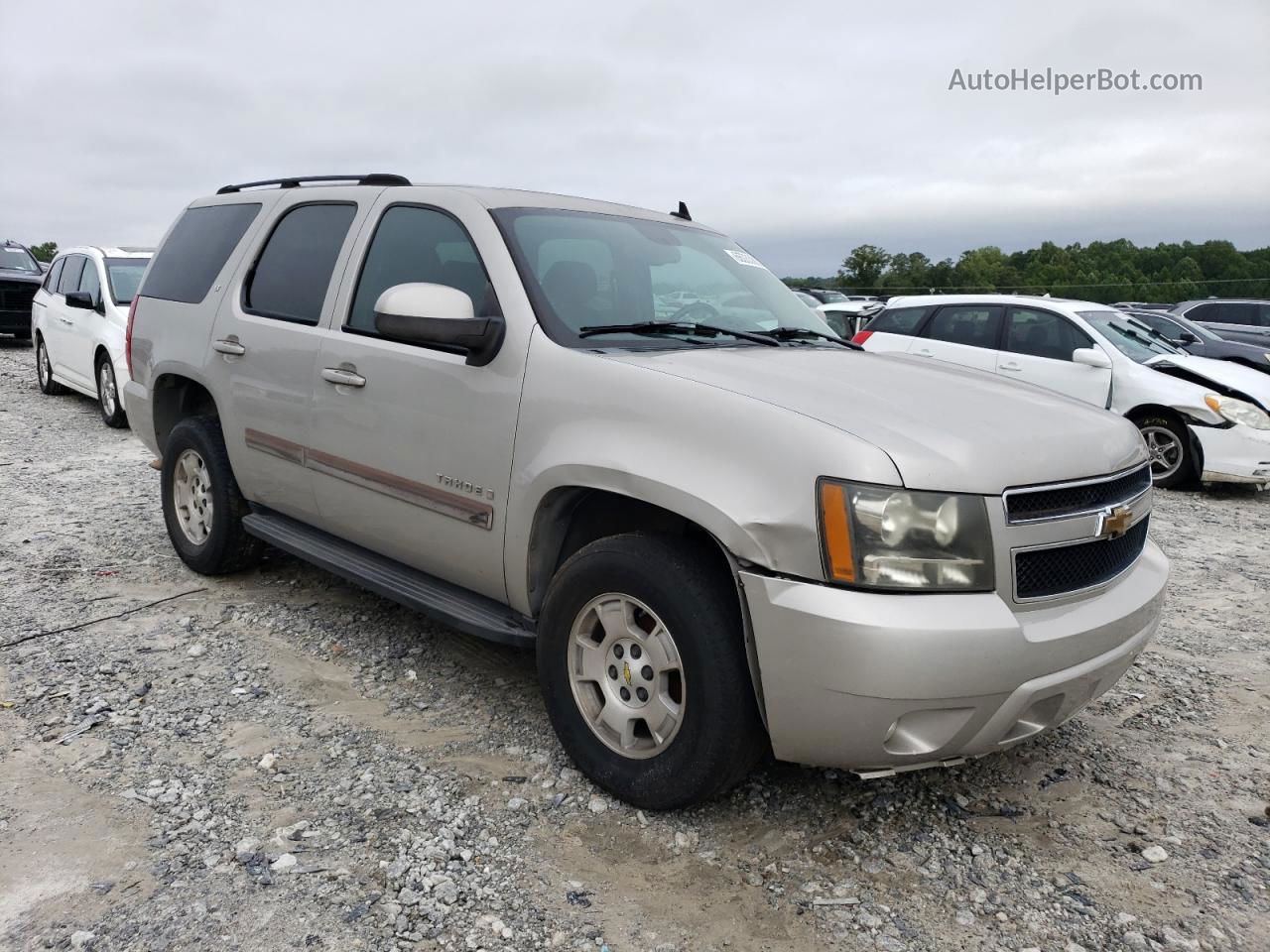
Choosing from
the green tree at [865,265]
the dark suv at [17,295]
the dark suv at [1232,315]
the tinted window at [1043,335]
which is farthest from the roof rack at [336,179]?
the green tree at [865,265]

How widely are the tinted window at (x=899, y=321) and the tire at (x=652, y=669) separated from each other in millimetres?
7685

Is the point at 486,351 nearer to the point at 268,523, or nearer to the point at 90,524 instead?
the point at 268,523

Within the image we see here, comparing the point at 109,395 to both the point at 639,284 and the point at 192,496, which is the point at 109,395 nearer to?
the point at 192,496

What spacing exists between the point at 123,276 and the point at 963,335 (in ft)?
27.5

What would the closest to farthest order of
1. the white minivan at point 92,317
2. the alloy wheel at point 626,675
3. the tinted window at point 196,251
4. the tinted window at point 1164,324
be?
the alloy wheel at point 626,675, the tinted window at point 196,251, the white minivan at point 92,317, the tinted window at point 1164,324

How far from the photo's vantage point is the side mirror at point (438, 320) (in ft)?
10.3

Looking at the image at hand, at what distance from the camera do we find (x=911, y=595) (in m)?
2.43

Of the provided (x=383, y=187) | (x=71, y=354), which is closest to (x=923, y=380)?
(x=383, y=187)

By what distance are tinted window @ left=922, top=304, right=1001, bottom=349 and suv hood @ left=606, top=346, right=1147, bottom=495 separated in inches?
251

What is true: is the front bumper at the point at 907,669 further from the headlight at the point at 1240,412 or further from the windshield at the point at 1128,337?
the windshield at the point at 1128,337

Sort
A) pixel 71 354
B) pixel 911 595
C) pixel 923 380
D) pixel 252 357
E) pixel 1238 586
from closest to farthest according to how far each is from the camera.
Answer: pixel 911 595 < pixel 923 380 < pixel 252 357 < pixel 1238 586 < pixel 71 354

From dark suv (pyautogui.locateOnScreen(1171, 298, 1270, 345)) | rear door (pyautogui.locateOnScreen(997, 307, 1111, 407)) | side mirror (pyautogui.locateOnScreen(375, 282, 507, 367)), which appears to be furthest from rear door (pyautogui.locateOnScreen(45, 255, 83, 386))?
dark suv (pyautogui.locateOnScreen(1171, 298, 1270, 345))

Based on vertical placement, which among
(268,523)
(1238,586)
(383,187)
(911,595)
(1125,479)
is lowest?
(1238,586)

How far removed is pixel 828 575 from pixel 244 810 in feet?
6.06
